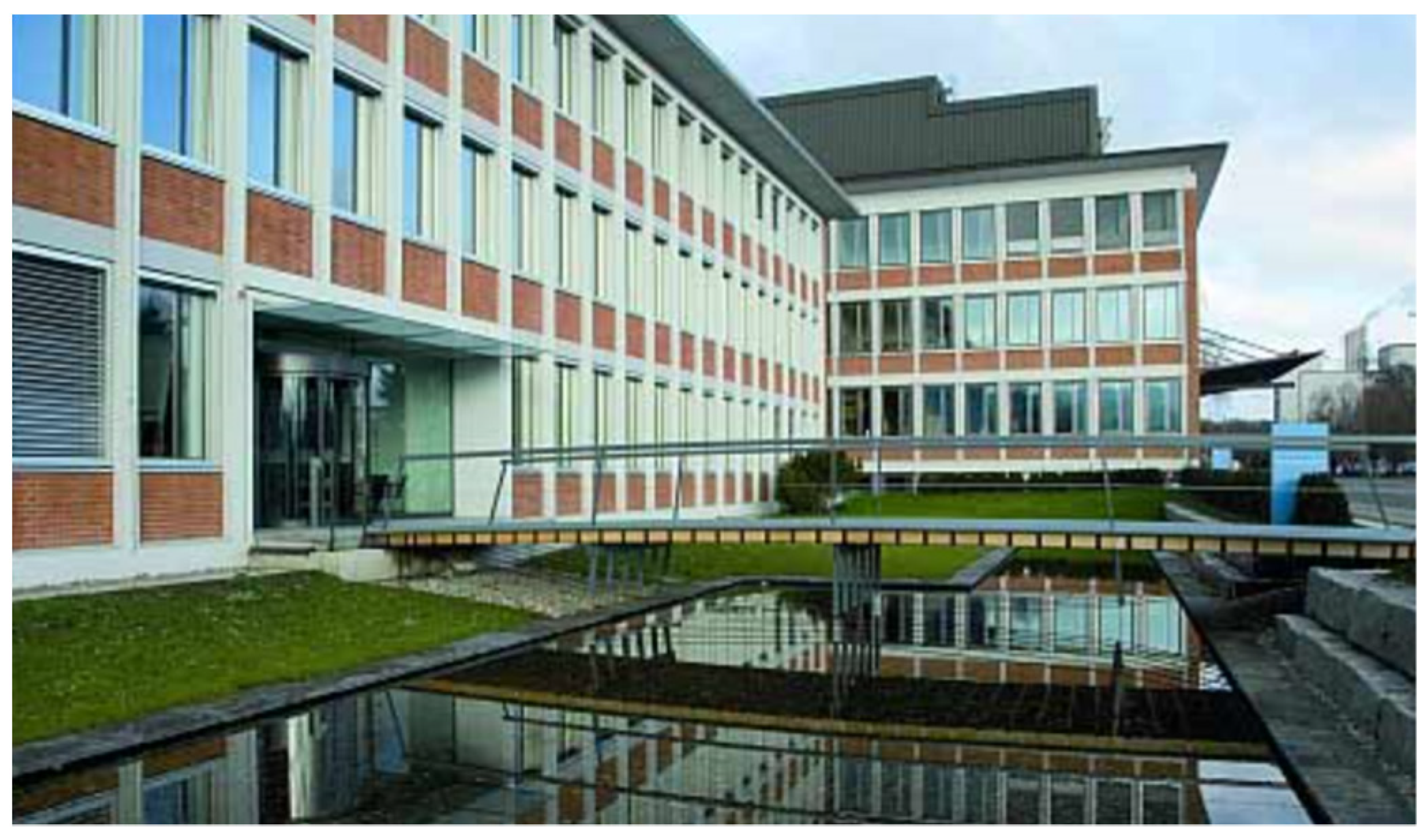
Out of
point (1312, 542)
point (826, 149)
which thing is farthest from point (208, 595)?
point (826, 149)

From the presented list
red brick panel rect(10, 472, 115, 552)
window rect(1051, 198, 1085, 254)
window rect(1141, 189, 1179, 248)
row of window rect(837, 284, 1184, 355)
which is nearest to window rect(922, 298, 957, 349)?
row of window rect(837, 284, 1184, 355)

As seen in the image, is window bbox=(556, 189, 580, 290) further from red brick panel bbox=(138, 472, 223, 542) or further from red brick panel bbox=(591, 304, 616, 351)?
red brick panel bbox=(138, 472, 223, 542)

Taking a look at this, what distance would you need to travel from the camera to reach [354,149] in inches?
768

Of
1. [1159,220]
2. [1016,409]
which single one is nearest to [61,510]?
[1016,409]

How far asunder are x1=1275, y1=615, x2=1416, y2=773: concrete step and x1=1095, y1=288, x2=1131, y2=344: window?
37154 mm

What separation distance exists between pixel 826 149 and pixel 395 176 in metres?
36.8

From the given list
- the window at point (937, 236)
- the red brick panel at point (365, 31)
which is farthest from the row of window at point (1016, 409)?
the red brick panel at point (365, 31)

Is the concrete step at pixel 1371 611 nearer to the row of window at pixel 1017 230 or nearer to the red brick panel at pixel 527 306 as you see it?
the red brick panel at pixel 527 306

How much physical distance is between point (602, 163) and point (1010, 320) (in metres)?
26.1

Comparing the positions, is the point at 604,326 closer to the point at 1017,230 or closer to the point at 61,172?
the point at 61,172

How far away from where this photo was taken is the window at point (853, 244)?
52.4 m

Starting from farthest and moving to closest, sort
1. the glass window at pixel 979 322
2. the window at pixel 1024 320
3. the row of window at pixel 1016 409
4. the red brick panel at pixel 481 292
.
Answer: the glass window at pixel 979 322
the window at pixel 1024 320
the row of window at pixel 1016 409
the red brick panel at pixel 481 292

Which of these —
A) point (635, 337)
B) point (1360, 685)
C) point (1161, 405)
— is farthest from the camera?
point (1161, 405)

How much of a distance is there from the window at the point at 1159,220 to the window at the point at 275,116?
1419 inches
